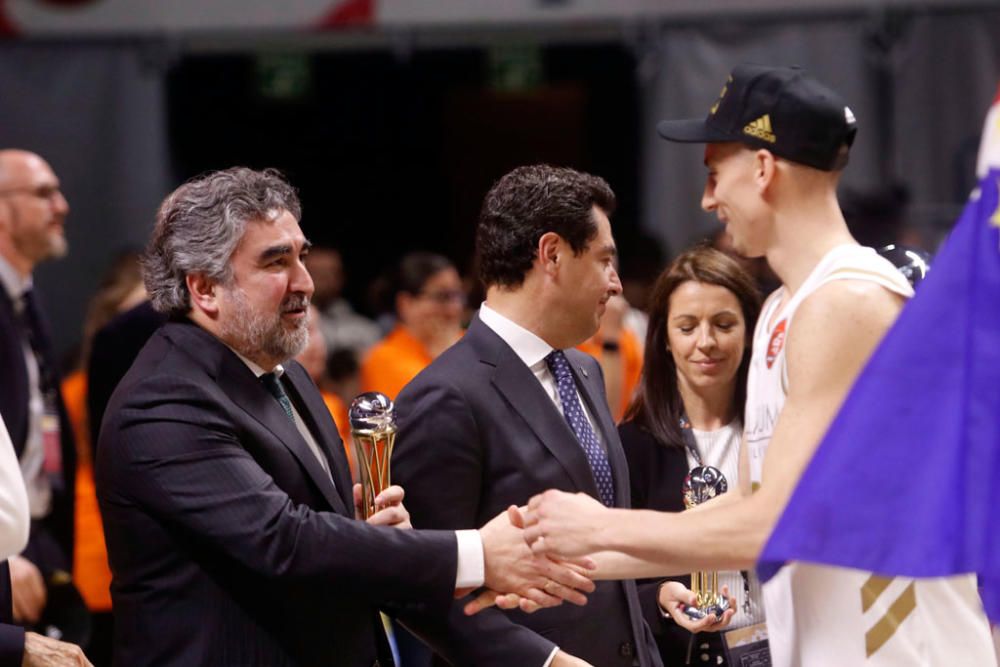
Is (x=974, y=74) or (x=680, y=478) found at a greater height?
(x=974, y=74)

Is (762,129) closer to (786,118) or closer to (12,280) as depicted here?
(786,118)

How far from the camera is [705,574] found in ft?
11.7

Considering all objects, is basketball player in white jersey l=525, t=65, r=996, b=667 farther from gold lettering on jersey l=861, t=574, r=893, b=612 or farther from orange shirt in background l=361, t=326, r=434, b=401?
orange shirt in background l=361, t=326, r=434, b=401

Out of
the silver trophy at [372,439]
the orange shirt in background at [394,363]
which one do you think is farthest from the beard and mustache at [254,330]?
the orange shirt in background at [394,363]

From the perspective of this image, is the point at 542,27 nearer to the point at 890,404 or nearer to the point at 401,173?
the point at 401,173

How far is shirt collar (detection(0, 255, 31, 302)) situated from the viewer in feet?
18.4

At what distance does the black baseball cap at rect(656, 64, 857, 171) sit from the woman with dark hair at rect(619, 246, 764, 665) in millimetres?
1138

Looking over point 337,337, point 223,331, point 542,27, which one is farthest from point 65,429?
point 542,27

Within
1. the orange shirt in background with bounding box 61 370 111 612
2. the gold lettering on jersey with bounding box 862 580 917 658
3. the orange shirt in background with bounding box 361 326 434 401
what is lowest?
the orange shirt in background with bounding box 61 370 111 612

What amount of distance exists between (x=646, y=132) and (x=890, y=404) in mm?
7197

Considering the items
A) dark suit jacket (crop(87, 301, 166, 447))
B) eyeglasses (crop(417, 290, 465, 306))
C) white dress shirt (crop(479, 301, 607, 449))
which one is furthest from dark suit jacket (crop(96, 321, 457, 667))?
eyeglasses (crop(417, 290, 465, 306))

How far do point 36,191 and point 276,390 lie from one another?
2873 mm

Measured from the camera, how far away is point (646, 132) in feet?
31.4

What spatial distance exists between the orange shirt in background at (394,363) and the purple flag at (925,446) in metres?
4.37
